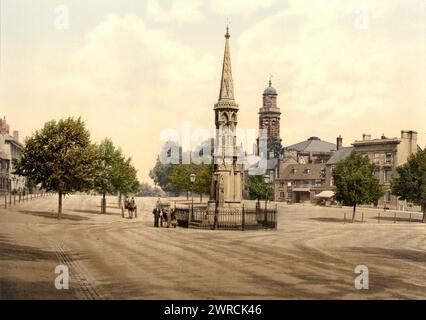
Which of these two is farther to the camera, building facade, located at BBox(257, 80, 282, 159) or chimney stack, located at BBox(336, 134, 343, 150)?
building facade, located at BBox(257, 80, 282, 159)

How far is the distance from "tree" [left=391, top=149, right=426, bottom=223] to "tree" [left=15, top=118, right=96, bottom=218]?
Answer: 33.2m

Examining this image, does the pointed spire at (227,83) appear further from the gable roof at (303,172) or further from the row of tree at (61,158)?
the gable roof at (303,172)

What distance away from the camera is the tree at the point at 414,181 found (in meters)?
51.1

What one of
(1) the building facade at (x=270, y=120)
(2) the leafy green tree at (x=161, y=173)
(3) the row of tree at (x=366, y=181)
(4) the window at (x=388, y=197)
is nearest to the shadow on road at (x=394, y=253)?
(3) the row of tree at (x=366, y=181)

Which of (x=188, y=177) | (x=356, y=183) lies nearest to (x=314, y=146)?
(x=188, y=177)

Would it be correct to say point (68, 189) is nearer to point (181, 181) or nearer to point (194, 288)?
point (194, 288)

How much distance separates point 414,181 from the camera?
5159cm

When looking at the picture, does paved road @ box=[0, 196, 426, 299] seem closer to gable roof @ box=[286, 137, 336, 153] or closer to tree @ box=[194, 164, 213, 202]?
tree @ box=[194, 164, 213, 202]

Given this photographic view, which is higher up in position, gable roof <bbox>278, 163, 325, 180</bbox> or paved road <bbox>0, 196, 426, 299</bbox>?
gable roof <bbox>278, 163, 325, 180</bbox>

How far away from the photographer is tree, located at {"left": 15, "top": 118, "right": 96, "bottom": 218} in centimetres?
3688

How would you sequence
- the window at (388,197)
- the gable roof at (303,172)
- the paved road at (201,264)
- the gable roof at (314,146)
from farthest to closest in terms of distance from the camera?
the gable roof at (314,146), the gable roof at (303,172), the window at (388,197), the paved road at (201,264)

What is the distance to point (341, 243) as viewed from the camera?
1077 inches

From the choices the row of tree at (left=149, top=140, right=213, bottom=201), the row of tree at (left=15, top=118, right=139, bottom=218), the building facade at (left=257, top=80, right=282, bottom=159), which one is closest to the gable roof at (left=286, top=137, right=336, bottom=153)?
the building facade at (left=257, top=80, right=282, bottom=159)
